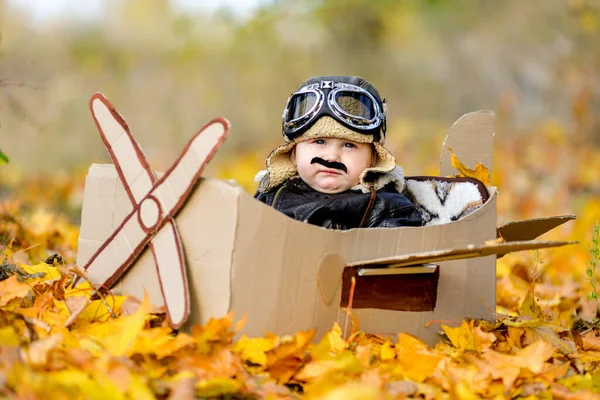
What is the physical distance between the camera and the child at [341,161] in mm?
2232

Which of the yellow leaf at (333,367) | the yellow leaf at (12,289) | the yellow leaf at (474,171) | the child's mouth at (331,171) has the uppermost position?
the yellow leaf at (474,171)

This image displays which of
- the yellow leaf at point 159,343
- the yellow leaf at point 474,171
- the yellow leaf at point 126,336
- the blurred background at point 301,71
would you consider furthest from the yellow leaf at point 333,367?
the blurred background at point 301,71

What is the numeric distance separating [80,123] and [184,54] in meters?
2.01

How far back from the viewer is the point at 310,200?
2.32 meters

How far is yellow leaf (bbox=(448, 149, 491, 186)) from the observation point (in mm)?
2479

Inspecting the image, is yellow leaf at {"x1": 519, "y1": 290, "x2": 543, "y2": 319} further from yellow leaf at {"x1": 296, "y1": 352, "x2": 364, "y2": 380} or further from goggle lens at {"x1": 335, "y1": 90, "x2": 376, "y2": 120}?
yellow leaf at {"x1": 296, "y1": 352, "x2": 364, "y2": 380}

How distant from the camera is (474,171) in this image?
2.49m

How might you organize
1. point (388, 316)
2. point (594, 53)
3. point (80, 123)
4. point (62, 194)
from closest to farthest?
1. point (388, 316)
2. point (62, 194)
3. point (594, 53)
4. point (80, 123)

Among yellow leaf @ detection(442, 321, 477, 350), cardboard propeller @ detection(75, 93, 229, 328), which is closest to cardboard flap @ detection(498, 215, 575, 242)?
yellow leaf @ detection(442, 321, 477, 350)

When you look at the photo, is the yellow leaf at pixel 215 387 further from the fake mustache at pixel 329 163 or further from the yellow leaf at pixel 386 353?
the fake mustache at pixel 329 163

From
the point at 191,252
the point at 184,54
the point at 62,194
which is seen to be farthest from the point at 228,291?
the point at 184,54

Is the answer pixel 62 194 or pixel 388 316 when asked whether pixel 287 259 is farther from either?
pixel 62 194

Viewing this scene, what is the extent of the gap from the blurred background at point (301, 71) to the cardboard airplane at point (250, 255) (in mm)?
6304

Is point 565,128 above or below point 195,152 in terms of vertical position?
above
